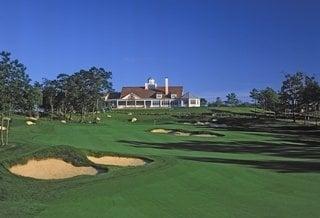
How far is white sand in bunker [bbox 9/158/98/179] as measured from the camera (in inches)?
1000

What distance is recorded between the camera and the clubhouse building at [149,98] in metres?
192

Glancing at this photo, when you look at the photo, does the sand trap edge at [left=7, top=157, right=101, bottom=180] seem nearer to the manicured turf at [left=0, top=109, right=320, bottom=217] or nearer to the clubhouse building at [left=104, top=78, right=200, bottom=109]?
the manicured turf at [left=0, top=109, right=320, bottom=217]

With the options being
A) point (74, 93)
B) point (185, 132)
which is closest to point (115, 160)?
point (185, 132)

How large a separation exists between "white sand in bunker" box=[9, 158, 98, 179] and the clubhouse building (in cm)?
16173

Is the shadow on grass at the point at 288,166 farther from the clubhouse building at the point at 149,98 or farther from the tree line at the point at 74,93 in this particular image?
the clubhouse building at the point at 149,98

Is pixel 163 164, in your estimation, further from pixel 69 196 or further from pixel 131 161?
pixel 69 196

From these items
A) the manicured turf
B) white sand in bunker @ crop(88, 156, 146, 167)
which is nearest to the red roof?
white sand in bunker @ crop(88, 156, 146, 167)

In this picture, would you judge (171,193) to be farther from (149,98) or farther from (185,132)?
(149,98)

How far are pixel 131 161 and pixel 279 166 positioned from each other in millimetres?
7484

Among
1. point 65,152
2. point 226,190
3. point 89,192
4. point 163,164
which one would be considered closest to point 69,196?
point 89,192

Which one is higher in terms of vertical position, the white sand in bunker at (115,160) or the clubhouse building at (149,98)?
the clubhouse building at (149,98)

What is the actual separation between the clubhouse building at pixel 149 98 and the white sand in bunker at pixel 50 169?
162 meters

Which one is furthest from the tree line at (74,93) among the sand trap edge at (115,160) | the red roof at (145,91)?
the red roof at (145,91)

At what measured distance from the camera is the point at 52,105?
393ft
